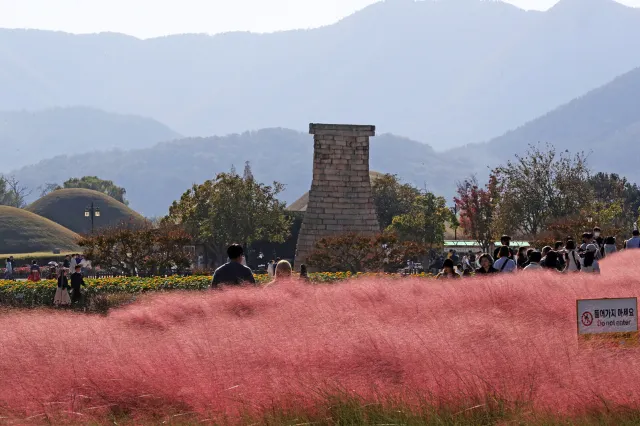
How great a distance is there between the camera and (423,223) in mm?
78750

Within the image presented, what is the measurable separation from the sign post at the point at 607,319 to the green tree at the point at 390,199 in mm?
78742

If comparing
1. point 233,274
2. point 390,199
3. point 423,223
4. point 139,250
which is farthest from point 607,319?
point 390,199

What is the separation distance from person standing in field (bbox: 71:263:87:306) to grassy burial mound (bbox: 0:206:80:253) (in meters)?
78.3

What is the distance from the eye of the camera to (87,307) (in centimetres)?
2405

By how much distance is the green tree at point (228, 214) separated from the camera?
223 feet

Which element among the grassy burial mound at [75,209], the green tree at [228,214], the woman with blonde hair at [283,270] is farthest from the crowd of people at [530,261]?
the grassy burial mound at [75,209]

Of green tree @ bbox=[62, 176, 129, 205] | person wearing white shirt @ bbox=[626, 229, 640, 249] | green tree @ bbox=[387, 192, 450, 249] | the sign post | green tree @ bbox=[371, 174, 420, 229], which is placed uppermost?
green tree @ bbox=[62, 176, 129, 205]

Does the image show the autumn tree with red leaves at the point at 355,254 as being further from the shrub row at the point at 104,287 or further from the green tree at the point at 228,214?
the green tree at the point at 228,214

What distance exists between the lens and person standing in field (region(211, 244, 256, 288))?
1305 cm

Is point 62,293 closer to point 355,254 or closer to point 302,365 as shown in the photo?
point 355,254

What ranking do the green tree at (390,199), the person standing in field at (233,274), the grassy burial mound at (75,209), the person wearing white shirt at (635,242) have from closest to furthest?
the person standing in field at (233,274), the person wearing white shirt at (635,242), the green tree at (390,199), the grassy burial mound at (75,209)

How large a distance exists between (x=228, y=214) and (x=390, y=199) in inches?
1030

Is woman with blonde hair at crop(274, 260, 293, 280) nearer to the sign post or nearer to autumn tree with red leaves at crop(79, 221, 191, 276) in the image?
the sign post

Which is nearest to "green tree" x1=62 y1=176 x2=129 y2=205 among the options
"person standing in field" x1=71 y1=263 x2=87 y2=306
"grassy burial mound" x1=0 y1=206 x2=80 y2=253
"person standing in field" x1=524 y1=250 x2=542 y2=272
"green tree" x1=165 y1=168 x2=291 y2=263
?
"grassy burial mound" x1=0 y1=206 x2=80 y2=253
